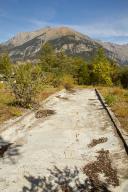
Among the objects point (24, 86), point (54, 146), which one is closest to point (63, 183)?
point (54, 146)

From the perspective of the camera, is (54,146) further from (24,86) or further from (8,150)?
(24,86)

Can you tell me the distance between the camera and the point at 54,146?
8.22 m

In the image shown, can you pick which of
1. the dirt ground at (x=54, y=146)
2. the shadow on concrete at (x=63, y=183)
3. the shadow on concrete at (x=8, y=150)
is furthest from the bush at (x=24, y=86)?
the shadow on concrete at (x=63, y=183)

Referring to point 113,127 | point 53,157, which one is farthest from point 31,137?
point 113,127

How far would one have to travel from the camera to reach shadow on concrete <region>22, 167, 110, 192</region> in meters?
5.51

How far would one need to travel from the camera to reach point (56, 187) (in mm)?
5605

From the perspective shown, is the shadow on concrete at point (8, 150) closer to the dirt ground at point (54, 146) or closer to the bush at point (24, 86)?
the dirt ground at point (54, 146)

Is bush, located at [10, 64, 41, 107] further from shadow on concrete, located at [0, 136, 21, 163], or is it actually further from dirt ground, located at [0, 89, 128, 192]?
shadow on concrete, located at [0, 136, 21, 163]

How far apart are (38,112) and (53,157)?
5.84 meters

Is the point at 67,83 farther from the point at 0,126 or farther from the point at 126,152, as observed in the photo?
the point at 126,152

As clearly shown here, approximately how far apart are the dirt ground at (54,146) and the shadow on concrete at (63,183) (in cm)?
9

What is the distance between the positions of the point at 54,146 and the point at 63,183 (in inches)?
97.9

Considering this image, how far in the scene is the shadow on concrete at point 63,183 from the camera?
5.51 meters

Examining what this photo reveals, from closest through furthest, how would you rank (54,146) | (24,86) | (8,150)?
(8,150) < (54,146) < (24,86)
